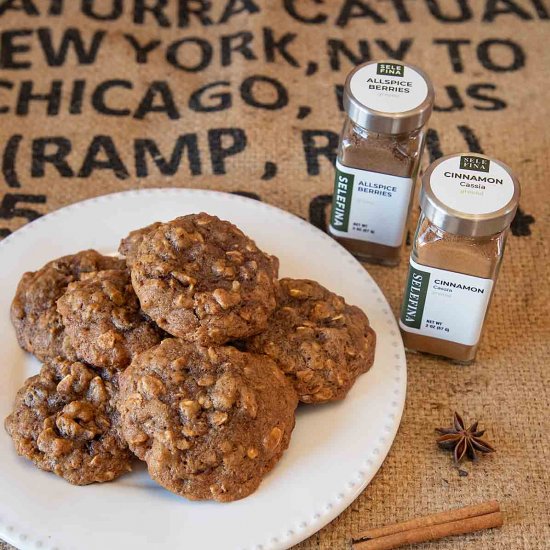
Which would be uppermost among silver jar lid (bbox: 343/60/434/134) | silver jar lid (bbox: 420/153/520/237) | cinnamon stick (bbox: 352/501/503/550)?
silver jar lid (bbox: 343/60/434/134)

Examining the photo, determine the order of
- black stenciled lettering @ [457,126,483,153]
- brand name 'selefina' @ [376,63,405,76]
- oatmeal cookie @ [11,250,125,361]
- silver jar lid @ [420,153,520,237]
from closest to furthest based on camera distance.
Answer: silver jar lid @ [420,153,520,237]
oatmeal cookie @ [11,250,125,361]
brand name 'selefina' @ [376,63,405,76]
black stenciled lettering @ [457,126,483,153]

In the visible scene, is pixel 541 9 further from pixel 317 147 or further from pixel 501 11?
pixel 317 147

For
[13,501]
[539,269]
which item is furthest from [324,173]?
[13,501]

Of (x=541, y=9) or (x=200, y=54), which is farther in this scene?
(x=541, y=9)

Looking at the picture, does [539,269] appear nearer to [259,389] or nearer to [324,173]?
[324,173]

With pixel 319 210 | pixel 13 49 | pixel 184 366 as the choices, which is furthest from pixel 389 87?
pixel 13 49

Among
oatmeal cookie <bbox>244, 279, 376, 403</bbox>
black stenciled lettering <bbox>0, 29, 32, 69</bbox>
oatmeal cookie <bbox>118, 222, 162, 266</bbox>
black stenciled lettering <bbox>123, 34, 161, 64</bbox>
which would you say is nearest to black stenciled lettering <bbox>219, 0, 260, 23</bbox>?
black stenciled lettering <bbox>123, 34, 161, 64</bbox>

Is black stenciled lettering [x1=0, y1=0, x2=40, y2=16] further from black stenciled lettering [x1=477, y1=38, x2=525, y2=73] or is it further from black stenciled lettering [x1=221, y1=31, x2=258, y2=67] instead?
black stenciled lettering [x1=477, y1=38, x2=525, y2=73]
